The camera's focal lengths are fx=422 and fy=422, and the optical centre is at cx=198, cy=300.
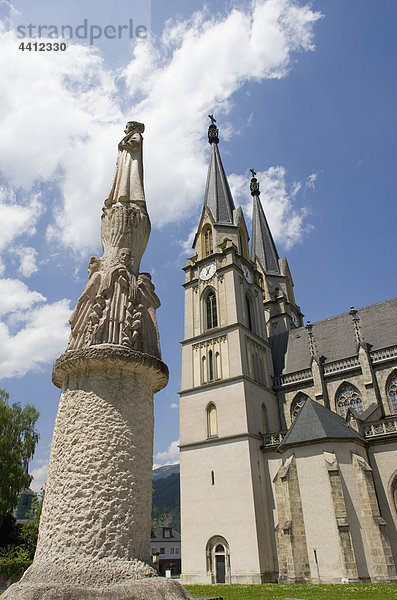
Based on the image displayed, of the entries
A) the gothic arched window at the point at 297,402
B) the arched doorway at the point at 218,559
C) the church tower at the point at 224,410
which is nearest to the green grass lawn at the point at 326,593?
the church tower at the point at 224,410

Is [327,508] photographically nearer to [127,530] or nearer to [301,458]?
[301,458]

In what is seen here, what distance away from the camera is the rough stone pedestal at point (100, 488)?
3.73 metres

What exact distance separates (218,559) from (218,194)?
29081mm

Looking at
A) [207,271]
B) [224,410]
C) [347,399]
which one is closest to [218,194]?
[207,271]

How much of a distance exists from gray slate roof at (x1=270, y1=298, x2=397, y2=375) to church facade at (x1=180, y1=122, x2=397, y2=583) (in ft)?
0.33

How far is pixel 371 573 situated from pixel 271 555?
7105 mm

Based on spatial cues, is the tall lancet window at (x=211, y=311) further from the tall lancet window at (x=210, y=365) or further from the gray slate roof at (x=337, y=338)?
the gray slate roof at (x=337, y=338)

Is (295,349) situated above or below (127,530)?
above

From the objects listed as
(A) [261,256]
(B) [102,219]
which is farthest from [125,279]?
(A) [261,256]

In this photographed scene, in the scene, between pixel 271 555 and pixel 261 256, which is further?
pixel 261 256

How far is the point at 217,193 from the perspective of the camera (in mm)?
39500

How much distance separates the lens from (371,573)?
58.4 feet

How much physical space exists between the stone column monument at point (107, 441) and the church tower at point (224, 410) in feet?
71.2

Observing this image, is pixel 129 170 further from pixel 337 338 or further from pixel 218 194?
pixel 218 194
